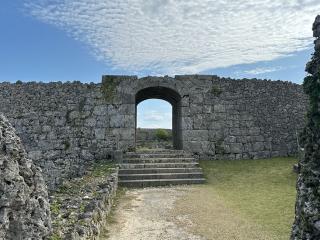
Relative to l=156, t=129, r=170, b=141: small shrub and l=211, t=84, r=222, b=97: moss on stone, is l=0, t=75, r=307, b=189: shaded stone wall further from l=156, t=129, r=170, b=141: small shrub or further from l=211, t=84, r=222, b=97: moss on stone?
l=156, t=129, r=170, b=141: small shrub

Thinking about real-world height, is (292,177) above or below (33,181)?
below

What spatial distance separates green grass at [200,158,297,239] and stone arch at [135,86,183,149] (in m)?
2.31

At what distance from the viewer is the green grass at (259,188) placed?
7564mm

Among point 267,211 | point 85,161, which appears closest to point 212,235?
point 267,211

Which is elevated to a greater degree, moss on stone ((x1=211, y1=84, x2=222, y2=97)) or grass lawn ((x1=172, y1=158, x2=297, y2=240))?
moss on stone ((x1=211, y1=84, x2=222, y2=97))

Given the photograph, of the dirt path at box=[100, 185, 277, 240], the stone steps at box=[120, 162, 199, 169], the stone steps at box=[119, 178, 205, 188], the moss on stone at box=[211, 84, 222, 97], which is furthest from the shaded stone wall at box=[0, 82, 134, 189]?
the dirt path at box=[100, 185, 277, 240]

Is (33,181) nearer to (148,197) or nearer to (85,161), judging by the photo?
(148,197)

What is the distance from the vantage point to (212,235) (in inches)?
261

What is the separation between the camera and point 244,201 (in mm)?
9367

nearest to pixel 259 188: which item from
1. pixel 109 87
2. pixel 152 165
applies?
pixel 152 165

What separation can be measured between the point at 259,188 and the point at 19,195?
912 cm

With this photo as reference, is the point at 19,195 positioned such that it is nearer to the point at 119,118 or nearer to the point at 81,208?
the point at 81,208

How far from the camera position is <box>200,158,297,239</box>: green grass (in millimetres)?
7564

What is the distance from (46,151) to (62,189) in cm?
635
